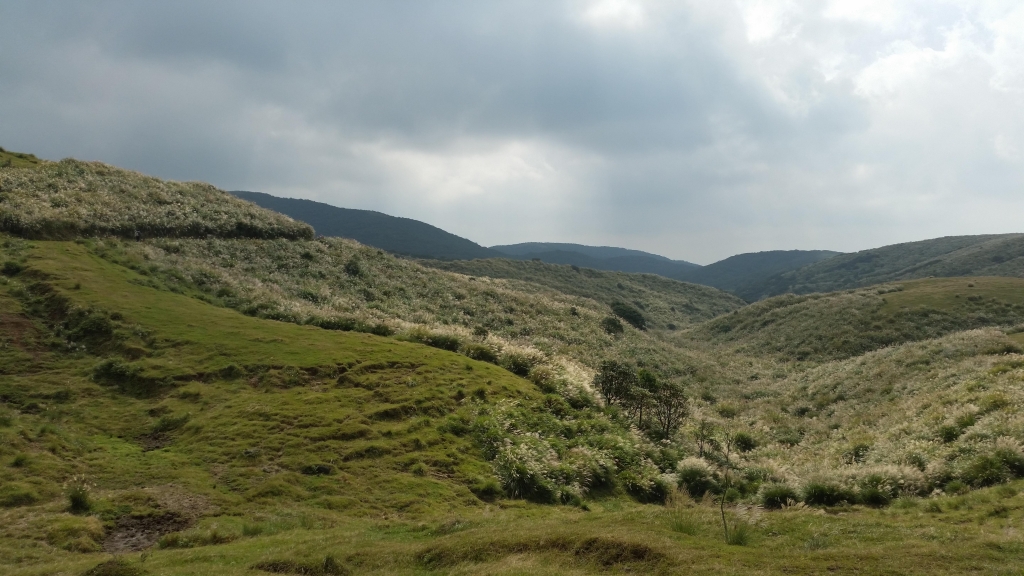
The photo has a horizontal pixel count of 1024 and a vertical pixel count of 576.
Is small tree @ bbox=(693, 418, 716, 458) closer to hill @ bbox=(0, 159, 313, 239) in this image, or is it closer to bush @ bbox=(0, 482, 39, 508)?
bush @ bbox=(0, 482, 39, 508)

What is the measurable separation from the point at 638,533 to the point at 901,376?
2704 cm

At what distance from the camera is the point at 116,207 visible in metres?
35.1

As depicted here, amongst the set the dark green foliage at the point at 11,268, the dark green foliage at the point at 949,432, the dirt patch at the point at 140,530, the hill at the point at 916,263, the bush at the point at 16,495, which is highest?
the hill at the point at 916,263

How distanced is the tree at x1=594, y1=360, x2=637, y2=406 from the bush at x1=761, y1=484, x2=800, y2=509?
977 centimetres

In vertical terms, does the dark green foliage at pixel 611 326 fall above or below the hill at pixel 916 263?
below

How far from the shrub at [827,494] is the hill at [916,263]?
12479cm

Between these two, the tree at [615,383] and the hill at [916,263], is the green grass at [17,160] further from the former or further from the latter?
the hill at [916,263]

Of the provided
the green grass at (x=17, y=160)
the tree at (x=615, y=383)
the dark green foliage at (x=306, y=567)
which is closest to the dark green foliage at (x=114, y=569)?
the dark green foliage at (x=306, y=567)

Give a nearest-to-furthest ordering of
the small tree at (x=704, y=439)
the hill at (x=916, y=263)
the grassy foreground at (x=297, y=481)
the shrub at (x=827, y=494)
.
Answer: the grassy foreground at (x=297, y=481) → the shrub at (x=827, y=494) → the small tree at (x=704, y=439) → the hill at (x=916, y=263)

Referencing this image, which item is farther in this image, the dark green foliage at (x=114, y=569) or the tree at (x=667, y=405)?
the tree at (x=667, y=405)

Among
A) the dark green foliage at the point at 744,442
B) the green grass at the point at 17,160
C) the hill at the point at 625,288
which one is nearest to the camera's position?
the dark green foliage at the point at 744,442

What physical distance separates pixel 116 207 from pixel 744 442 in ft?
134

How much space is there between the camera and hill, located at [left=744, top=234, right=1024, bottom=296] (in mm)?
112438

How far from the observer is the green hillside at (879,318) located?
4812 cm
